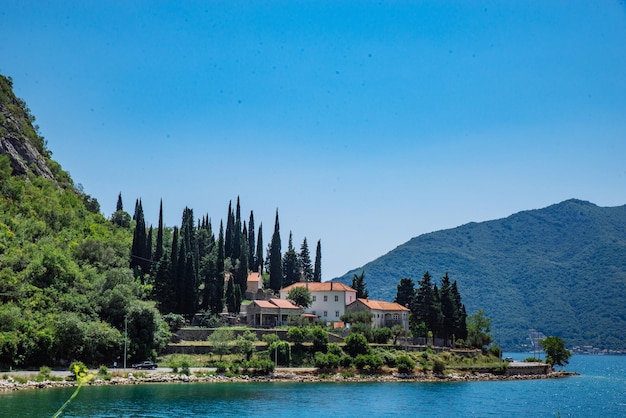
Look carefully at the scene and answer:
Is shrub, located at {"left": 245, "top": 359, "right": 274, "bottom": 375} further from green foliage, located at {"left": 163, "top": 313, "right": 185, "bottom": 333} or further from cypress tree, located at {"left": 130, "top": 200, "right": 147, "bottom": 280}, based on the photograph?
cypress tree, located at {"left": 130, "top": 200, "right": 147, "bottom": 280}

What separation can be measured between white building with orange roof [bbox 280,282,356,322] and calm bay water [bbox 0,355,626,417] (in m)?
19.1

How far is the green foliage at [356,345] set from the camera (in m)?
63.3

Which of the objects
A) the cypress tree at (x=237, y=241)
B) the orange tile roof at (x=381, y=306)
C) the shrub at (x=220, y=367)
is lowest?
the shrub at (x=220, y=367)

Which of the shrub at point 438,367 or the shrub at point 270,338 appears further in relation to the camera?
the shrub at point 438,367

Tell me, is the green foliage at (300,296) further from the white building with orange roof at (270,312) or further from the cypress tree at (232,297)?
the cypress tree at (232,297)

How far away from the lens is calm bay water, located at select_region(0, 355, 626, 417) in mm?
36938

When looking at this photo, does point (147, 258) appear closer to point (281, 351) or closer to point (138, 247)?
point (138, 247)

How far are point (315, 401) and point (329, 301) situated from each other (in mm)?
34718

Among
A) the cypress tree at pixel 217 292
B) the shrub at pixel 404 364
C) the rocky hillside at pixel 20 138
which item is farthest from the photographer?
the rocky hillside at pixel 20 138

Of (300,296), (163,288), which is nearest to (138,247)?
(163,288)

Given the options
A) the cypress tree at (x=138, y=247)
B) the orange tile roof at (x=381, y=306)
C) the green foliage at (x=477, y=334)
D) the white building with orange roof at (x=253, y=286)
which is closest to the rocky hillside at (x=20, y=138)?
the cypress tree at (x=138, y=247)

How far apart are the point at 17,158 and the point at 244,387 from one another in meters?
47.7

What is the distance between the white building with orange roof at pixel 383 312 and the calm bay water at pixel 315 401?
15798 mm

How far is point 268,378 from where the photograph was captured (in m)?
57.2
